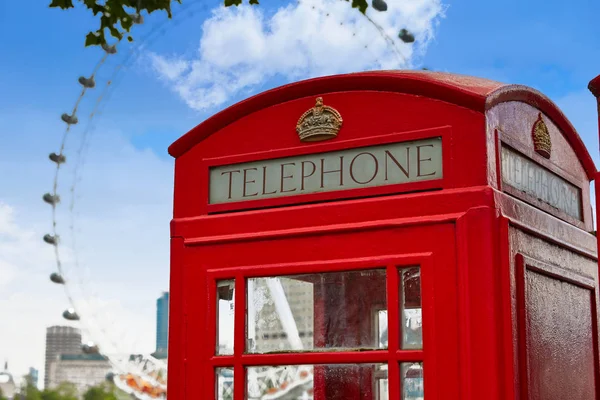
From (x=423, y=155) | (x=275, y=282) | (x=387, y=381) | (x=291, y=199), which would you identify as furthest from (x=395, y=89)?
(x=387, y=381)

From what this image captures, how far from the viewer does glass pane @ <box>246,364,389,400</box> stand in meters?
3.20

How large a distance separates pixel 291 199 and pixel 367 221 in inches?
12.3

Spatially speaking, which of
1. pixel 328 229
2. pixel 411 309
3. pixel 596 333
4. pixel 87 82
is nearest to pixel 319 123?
Result: pixel 328 229

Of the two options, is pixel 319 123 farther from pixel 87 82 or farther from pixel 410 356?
pixel 87 82

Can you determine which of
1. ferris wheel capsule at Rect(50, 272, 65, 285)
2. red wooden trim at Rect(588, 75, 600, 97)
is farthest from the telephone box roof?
ferris wheel capsule at Rect(50, 272, 65, 285)

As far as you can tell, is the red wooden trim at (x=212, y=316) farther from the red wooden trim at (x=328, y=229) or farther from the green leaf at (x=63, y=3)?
the green leaf at (x=63, y=3)

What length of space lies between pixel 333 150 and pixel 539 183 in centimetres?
75

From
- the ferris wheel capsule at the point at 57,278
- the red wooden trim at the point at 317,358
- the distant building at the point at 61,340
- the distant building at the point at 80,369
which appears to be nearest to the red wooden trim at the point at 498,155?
the red wooden trim at the point at 317,358

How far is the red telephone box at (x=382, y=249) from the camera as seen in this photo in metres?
3.04

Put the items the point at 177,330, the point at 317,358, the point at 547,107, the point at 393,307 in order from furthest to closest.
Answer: the point at 547,107
the point at 177,330
the point at 317,358
the point at 393,307

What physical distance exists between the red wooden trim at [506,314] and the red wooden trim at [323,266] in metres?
0.23

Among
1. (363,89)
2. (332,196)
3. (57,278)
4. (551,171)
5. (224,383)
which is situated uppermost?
(57,278)

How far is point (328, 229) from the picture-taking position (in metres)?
3.27

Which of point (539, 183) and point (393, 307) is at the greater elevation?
point (539, 183)
